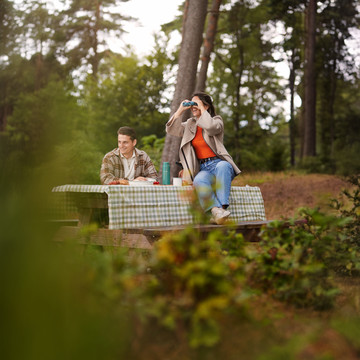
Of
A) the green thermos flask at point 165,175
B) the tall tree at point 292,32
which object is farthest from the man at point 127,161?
the tall tree at point 292,32

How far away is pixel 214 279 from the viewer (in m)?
1.93

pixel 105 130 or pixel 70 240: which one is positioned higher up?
pixel 105 130

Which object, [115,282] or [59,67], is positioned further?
[59,67]

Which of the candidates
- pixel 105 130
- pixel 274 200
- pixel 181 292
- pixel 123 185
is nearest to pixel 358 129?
pixel 105 130

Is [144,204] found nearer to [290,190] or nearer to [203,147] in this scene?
[203,147]

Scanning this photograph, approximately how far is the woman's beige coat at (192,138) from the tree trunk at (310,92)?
1359 centimetres

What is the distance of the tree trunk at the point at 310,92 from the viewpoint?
18.5 m

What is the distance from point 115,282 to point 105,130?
17.7 m

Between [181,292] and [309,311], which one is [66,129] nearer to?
[181,292]

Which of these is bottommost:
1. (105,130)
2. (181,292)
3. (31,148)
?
(181,292)

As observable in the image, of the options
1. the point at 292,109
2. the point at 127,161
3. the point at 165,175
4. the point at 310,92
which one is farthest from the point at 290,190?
the point at 292,109

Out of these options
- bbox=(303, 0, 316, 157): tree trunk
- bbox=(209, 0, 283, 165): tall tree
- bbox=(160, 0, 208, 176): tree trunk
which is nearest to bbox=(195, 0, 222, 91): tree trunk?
bbox=(160, 0, 208, 176): tree trunk

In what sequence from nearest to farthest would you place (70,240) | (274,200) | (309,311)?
(70,240) → (309,311) → (274,200)

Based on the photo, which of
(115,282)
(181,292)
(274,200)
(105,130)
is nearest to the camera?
(115,282)
